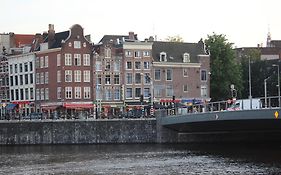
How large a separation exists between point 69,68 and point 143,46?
42.5 ft

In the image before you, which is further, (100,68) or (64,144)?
(100,68)

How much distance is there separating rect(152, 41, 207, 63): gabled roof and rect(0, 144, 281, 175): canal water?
36650 millimetres

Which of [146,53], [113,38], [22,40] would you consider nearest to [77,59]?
[146,53]

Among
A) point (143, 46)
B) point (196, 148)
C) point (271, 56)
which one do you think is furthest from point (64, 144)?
point (271, 56)

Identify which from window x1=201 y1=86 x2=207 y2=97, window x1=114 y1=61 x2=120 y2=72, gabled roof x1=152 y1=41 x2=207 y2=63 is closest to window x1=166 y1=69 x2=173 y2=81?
gabled roof x1=152 y1=41 x2=207 y2=63

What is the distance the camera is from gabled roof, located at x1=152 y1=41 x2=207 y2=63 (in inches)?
4471

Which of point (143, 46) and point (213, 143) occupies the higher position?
point (143, 46)

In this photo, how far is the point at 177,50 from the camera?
116m

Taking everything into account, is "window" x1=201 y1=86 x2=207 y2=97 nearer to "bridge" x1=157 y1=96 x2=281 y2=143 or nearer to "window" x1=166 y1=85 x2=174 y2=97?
"window" x1=166 y1=85 x2=174 y2=97

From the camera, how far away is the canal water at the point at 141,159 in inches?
2024

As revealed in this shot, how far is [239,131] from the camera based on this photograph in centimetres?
7844

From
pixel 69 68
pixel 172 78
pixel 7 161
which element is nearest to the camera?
pixel 7 161

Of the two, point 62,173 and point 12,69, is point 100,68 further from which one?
point 62,173

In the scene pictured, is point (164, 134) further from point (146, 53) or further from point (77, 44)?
point (146, 53)
